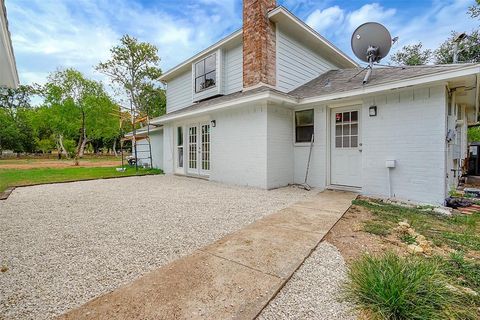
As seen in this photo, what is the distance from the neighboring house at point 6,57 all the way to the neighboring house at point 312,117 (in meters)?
4.86

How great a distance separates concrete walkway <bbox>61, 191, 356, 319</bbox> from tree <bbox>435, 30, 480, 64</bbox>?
42.4 ft

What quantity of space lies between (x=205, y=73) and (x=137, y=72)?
1623 cm

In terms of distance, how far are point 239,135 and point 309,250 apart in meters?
5.34

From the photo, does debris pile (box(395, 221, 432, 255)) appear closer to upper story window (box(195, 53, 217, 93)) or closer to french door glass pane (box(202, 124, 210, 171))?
french door glass pane (box(202, 124, 210, 171))

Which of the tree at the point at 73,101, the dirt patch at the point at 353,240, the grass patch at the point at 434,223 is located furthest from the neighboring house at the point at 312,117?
the tree at the point at 73,101

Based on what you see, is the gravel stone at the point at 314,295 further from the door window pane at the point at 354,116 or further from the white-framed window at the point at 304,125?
the white-framed window at the point at 304,125

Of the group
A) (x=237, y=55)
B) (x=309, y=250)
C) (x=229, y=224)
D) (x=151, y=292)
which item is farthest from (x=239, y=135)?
(x=151, y=292)

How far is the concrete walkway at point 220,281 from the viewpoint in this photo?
65.0 inches

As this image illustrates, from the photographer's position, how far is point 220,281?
2039 millimetres

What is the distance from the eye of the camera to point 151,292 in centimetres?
187

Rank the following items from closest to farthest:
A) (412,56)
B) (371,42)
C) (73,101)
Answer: (371,42)
(412,56)
(73,101)

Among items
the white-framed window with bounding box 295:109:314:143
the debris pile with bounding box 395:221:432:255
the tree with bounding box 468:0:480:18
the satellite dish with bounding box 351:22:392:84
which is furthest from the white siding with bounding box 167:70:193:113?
the tree with bounding box 468:0:480:18

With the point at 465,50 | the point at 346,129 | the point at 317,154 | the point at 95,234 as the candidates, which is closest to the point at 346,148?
the point at 346,129

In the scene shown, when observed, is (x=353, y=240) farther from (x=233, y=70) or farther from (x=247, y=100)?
(x=233, y=70)
